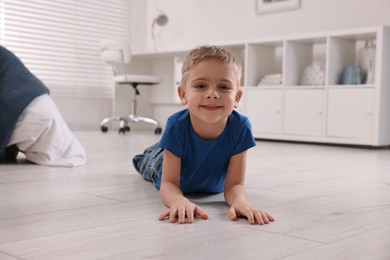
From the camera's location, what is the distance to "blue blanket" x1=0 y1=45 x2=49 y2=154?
7.16ft

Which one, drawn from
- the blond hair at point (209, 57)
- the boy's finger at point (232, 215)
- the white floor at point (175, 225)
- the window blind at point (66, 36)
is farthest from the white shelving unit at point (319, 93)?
the boy's finger at point (232, 215)

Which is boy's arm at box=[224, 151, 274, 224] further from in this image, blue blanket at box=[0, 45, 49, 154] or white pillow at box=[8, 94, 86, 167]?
blue blanket at box=[0, 45, 49, 154]

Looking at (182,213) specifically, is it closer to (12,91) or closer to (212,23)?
(12,91)

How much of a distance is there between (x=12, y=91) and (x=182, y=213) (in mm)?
1346

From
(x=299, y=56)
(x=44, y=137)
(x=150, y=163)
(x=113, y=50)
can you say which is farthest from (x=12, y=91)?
(x=113, y=50)

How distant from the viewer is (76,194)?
156cm

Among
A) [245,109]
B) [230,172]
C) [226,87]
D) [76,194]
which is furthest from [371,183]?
[245,109]

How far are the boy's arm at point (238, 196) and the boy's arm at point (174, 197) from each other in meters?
0.09

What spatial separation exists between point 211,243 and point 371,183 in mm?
1162

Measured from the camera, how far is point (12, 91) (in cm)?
222

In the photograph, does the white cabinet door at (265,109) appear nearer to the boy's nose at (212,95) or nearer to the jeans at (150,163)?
the jeans at (150,163)

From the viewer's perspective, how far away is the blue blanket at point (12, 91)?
85.9 inches

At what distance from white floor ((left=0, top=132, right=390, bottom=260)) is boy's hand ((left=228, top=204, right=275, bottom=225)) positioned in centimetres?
2

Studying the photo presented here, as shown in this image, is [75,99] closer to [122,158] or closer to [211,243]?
[122,158]
